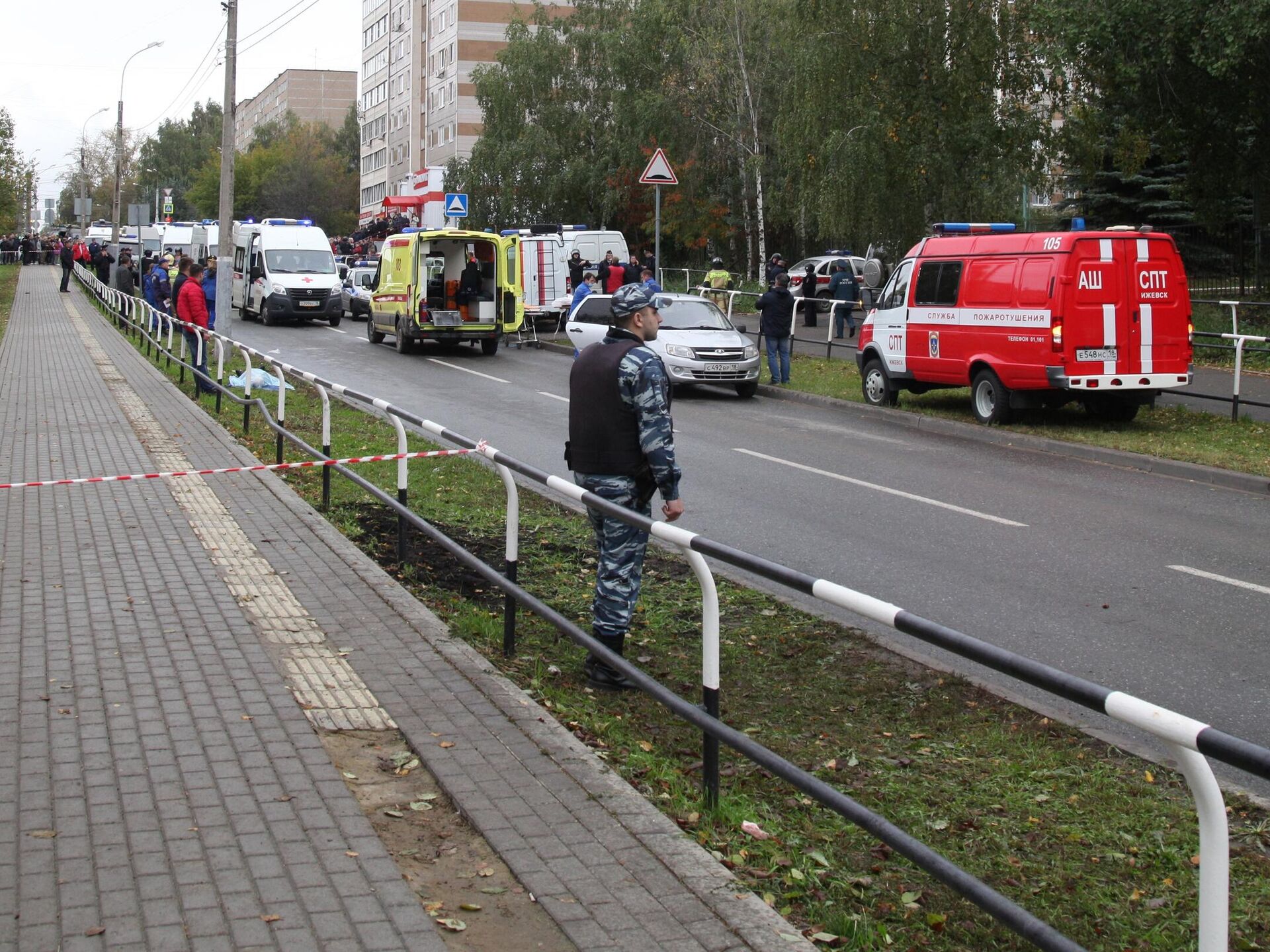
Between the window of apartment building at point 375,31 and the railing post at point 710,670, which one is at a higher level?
the window of apartment building at point 375,31

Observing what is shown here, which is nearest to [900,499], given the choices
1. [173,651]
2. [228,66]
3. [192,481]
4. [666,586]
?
[666,586]

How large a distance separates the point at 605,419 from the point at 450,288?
23.9 meters

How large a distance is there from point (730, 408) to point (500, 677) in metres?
14.2

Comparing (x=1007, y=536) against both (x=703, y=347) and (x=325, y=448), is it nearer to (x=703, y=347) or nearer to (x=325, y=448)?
(x=325, y=448)

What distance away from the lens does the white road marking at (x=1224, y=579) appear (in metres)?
8.64

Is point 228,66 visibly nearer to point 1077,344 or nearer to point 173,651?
point 1077,344

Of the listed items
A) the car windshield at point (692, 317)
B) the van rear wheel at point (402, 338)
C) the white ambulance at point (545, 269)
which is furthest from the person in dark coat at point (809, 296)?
the van rear wheel at point (402, 338)

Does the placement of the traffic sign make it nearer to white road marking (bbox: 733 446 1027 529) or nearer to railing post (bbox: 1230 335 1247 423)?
white road marking (bbox: 733 446 1027 529)

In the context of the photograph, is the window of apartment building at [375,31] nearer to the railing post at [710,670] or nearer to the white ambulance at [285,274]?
the white ambulance at [285,274]

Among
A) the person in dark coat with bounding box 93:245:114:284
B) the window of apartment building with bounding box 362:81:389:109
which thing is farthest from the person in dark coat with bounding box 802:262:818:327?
the window of apartment building with bounding box 362:81:389:109

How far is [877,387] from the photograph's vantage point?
1981 centimetres

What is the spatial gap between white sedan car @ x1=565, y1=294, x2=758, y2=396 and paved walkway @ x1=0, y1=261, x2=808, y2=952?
11642mm

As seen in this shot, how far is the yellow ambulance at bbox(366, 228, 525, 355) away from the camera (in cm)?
2850

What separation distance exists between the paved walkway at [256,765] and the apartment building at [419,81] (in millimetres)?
59674
